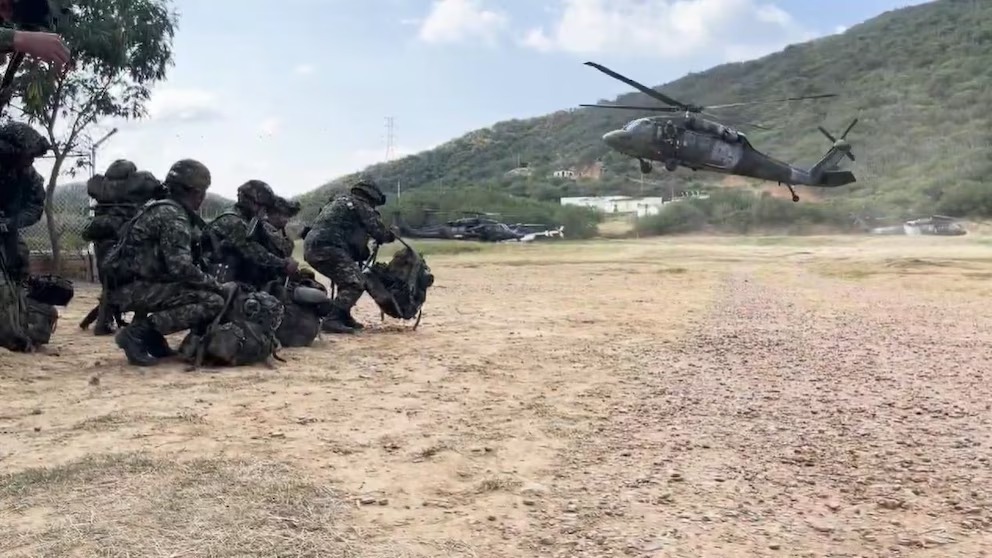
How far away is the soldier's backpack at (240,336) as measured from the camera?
6930 mm

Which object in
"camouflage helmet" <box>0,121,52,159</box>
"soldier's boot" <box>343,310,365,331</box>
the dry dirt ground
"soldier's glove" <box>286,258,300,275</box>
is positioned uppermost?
"camouflage helmet" <box>0,121,52,159</box>

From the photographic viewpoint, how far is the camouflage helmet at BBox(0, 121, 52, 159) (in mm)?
7391

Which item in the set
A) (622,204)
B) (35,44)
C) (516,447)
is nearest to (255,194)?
(35,44)

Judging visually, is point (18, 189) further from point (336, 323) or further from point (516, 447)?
point (516, 447)

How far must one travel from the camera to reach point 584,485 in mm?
4102

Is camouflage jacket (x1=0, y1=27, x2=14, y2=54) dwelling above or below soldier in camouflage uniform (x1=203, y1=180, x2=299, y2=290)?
above

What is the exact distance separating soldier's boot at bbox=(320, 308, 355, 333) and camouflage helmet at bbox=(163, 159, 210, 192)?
2271 mm

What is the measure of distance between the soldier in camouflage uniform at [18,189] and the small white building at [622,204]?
37061mm

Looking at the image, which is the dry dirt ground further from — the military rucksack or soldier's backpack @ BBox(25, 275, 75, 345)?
the military rucksack

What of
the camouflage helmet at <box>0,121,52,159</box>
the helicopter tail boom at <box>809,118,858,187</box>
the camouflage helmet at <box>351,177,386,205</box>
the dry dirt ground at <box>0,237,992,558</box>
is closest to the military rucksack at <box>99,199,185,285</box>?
the dry dirt ground at <box>0,237,992,558</box>

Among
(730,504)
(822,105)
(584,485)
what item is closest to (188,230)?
(584,485)

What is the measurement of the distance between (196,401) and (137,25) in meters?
10.7

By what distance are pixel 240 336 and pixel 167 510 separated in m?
3.45

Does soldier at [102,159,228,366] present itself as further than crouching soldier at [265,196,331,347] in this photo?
No
